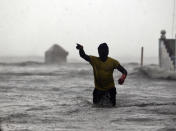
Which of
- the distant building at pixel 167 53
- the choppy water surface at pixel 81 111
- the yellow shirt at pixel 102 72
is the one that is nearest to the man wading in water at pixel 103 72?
the yellow shirt at pixel 102 72

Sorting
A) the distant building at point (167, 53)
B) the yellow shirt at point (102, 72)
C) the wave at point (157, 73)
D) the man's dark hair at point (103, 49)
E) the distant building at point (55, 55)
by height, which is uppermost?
the man's dark hair at point (103, 49)

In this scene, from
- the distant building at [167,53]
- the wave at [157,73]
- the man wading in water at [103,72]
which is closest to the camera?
A: the man wading in water at [103,72]

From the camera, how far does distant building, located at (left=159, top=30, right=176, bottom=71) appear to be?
27688 millimetres

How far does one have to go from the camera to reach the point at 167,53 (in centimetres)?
2847

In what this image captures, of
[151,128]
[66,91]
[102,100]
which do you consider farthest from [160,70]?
[151,128]

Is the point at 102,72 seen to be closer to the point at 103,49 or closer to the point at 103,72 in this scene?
the point at 103,72

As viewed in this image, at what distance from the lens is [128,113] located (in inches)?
485

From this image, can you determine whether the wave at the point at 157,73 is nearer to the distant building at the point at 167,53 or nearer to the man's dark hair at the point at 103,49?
the distant building at the point at 167,53

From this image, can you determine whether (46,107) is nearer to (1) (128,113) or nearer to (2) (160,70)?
(1) (128,113)

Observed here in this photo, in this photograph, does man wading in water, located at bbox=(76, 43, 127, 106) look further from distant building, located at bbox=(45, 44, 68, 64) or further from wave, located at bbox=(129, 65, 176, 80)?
distant building, located at bbox=(45, 44, 68, 64)

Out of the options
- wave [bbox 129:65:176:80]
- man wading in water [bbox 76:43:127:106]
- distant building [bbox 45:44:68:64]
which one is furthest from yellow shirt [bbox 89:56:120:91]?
distant building [bbox 45:44:68:64]

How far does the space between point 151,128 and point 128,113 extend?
2.33m

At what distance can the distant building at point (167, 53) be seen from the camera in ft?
90.8

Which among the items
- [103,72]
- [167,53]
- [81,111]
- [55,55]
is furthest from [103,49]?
[55,55]
